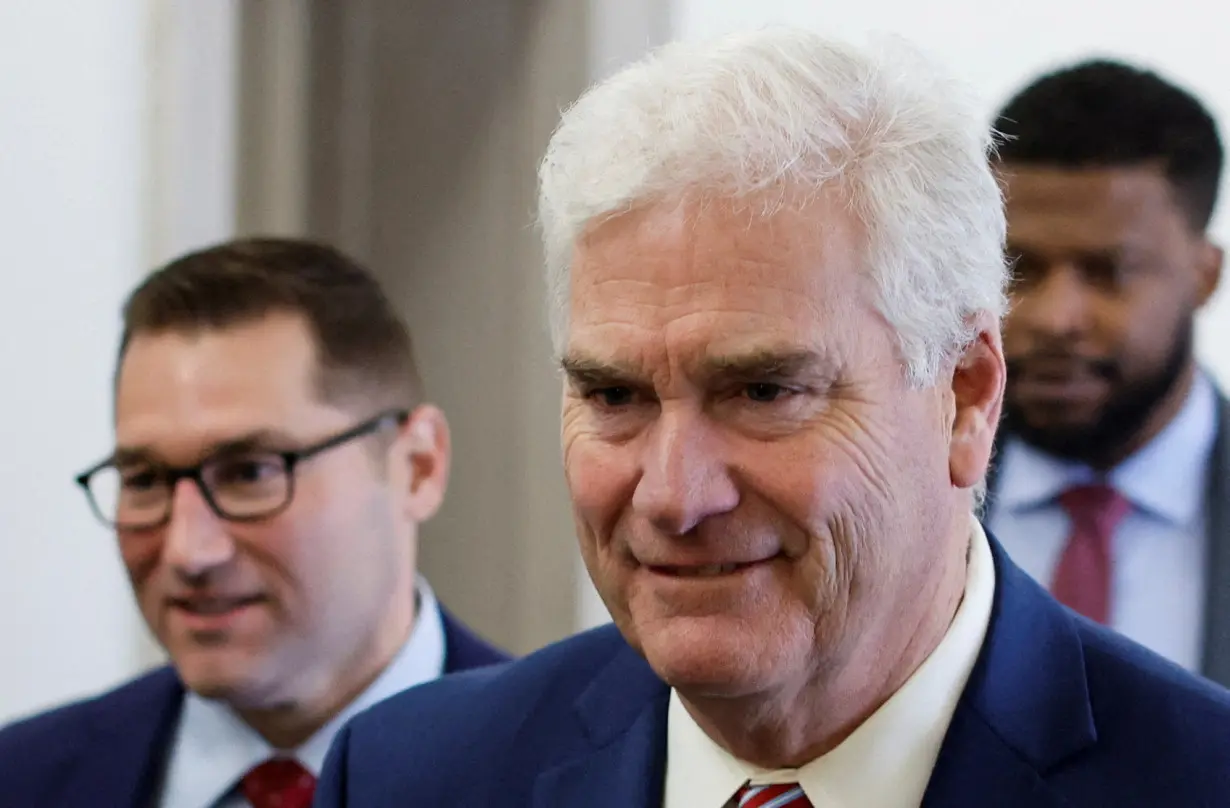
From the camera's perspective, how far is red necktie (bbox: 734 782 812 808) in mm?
1199

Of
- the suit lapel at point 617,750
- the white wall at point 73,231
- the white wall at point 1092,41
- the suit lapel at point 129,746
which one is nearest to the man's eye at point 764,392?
the suit lapel at point 617,750

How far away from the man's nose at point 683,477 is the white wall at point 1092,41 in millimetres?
820

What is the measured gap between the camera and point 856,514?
1.12m

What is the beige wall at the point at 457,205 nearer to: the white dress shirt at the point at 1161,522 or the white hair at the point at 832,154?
the white dress shirt at the point at 1161,522

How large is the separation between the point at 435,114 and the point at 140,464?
4.25 feet

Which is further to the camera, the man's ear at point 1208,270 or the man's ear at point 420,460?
the man's ear at point 420,460

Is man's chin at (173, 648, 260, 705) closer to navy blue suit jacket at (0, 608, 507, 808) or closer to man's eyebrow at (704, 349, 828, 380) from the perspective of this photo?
Answer: navy blue suit jacket at (0, 608, 507, 808)

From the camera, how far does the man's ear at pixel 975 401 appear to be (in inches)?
46.9

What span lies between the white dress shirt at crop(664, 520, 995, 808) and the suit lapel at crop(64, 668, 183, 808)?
0.90 meters

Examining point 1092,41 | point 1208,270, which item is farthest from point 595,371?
point 1092,41

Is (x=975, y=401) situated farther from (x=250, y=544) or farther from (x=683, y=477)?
(x=250, y=544)

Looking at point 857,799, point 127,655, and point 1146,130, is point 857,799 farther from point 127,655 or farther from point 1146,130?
point 127,655

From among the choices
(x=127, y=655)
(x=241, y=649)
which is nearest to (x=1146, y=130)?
(x=241, y=649)

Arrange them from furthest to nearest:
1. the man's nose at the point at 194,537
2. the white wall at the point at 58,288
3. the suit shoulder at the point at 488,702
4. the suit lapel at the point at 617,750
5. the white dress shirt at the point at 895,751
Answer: the white wall at the point at 58,288
the man's nose at the point at 194,537
the suit shoulder at the point at 488,702
the suit lapel at the point at 617,750
the white dress shirt at the point at 895,751
